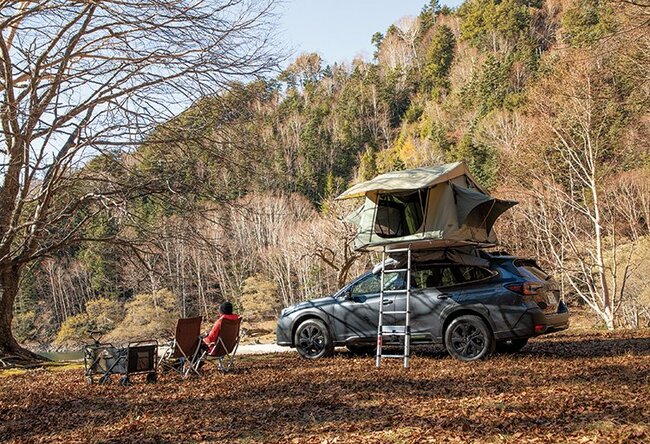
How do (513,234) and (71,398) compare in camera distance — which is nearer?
(71,398)

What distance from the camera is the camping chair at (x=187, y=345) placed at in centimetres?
902

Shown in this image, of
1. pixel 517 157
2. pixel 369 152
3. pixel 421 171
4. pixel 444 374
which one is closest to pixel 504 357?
pixel 444 374

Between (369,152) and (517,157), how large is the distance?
4635cm

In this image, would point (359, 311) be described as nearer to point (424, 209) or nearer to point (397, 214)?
point (397, 214)

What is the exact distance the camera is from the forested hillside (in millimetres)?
13602

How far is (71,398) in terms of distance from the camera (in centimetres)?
770

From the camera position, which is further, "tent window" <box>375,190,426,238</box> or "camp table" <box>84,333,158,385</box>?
"tent window" <box>375,190,426,238</box>

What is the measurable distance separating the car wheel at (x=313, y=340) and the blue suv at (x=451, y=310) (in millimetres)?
18

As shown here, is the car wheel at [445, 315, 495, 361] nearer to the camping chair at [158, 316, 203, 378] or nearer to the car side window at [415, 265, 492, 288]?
the car side window at [415, 265, 492, 288]

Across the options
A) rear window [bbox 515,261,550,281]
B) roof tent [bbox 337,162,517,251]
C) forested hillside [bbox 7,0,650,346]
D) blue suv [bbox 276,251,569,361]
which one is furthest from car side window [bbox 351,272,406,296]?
forested hillside [bbox 7,0,650,346]

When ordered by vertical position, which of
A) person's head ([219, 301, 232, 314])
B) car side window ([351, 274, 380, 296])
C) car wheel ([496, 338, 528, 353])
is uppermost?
car side window ([351, 274, 380, 296])

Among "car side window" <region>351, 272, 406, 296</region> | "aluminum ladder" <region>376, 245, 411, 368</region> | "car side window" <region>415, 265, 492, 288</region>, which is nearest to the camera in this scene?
"aluminum ladder" <region>376, 245, 411, 368</region>

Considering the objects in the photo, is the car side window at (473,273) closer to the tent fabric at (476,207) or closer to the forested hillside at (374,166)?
the tent fabric at (476,207)

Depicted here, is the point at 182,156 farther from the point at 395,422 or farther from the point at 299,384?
the point at 395,422
